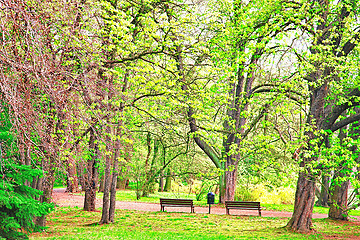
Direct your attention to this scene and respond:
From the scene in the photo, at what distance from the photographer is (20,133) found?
4.58 metres

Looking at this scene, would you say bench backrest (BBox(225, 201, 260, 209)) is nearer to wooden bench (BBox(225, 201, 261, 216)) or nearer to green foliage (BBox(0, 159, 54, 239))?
wooden bench (BBox(225, 201, 261, 216))

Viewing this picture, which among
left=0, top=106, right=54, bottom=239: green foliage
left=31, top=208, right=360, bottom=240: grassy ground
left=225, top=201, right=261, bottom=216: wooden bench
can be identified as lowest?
left=31, top=208, right=360, bottom=240: grassy ground

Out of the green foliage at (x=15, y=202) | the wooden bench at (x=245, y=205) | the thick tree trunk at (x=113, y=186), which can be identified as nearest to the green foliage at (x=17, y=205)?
the green foliage at (x=15, y=202)

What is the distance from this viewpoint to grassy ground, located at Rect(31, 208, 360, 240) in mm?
10859

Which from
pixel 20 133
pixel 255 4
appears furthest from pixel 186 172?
pixel 20 133

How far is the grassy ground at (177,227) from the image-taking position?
1086 cm

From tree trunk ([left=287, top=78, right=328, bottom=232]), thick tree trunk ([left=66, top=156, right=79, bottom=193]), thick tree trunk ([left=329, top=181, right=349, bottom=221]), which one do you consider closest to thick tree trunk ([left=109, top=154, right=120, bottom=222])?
thick tree trunk ([left=66, top=156, right=79, bottom=193])

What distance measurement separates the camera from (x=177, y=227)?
12742 mm

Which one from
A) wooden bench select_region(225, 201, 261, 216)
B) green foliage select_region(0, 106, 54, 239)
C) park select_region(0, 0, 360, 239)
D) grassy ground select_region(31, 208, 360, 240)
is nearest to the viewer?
green foliage select_region(0, 106, 54, 239)

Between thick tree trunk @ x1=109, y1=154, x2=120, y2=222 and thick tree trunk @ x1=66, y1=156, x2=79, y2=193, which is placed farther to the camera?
thick tree trunk @ x1=109, y1=154, x2=120, y2=222

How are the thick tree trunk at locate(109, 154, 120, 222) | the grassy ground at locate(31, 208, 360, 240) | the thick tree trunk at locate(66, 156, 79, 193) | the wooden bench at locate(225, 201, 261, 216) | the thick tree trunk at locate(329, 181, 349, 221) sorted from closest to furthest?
the thick tree trunk at locate(66, 156, 79, 193) < the grassy ground at locate(31, 208, 360, 240) < the thick tree trunk at locate(109, 154, 120, 222) < the thick tree trunk at locate(329, 181, 349, 221) < the wooden bench at locate(225, 201, 261, 216)

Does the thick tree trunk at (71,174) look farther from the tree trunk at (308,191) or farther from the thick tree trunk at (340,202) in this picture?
the thick tree trunk at (340,202)

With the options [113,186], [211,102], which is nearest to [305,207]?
[211,102]

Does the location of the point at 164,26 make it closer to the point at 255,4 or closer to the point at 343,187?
the point at 255,4
